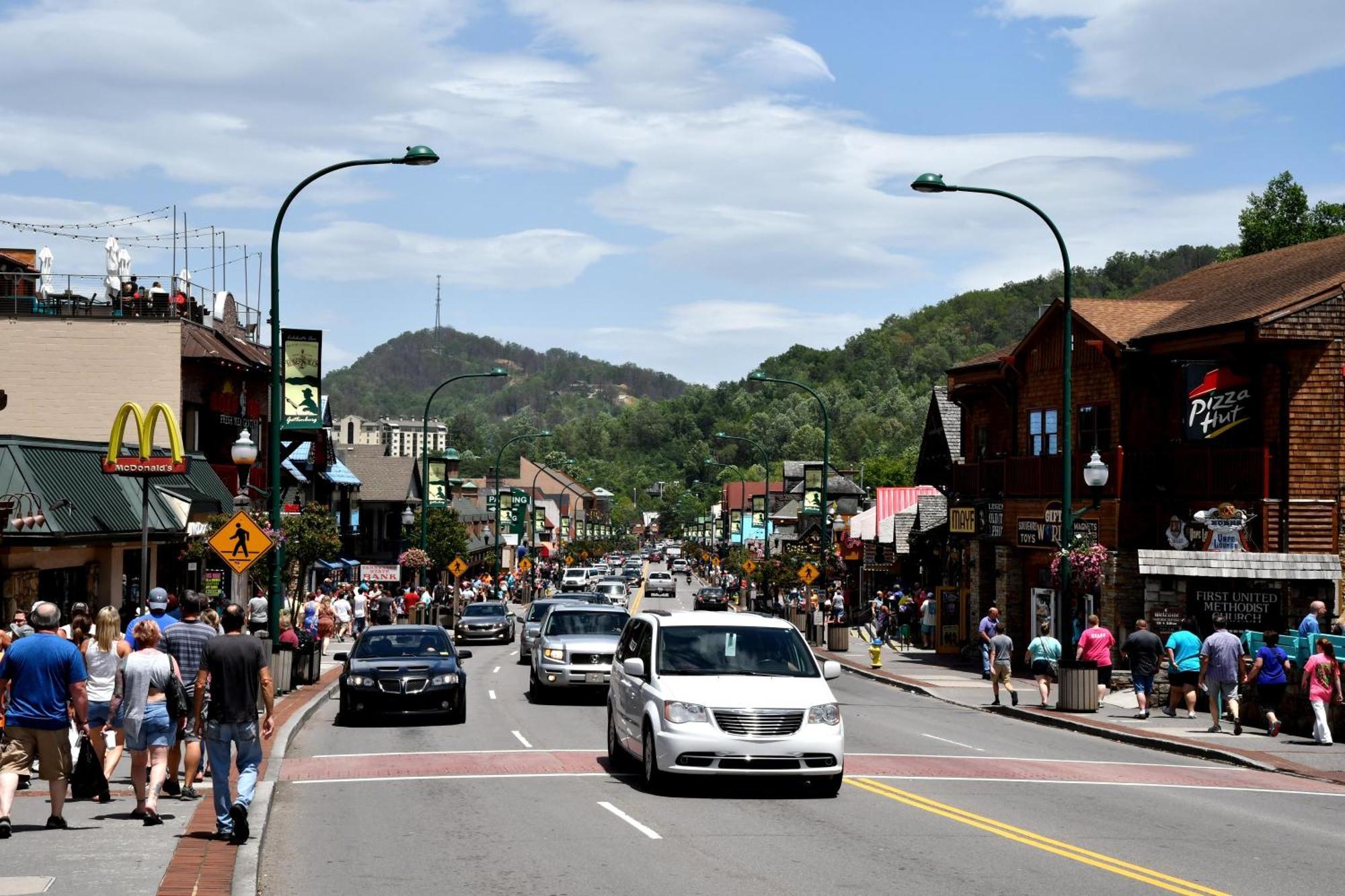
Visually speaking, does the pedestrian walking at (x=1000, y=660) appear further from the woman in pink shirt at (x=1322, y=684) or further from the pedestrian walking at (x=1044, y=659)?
the woman in pink shirt at (x=1322, y=684)

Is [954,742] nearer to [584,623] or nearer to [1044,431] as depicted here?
[584,623]

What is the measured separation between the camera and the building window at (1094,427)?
3703cm

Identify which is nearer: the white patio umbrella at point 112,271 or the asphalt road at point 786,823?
the asphalt road at point 786,823

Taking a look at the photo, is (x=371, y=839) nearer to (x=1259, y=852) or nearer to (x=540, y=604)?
(x=1259, y=852)

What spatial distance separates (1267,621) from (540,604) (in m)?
20.8

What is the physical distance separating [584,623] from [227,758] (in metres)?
16.4

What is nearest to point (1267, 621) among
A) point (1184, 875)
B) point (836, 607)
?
point (1184, 875)

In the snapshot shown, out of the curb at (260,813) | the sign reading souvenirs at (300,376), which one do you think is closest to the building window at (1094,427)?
the sign reading souvenirs at (300,376)

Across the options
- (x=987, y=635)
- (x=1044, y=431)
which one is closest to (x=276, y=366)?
(x=987, y=635)

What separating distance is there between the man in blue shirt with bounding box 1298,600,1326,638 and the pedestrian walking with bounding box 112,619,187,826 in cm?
1754

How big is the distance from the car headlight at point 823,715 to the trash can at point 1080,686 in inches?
514

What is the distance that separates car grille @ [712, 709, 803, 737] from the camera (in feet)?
49.0

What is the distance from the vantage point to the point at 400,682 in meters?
22.9

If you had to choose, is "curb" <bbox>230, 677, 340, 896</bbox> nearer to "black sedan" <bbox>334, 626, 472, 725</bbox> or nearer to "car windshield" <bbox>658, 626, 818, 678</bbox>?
"black sedan" <bbox>334, 626, 472, 725</bbox>
